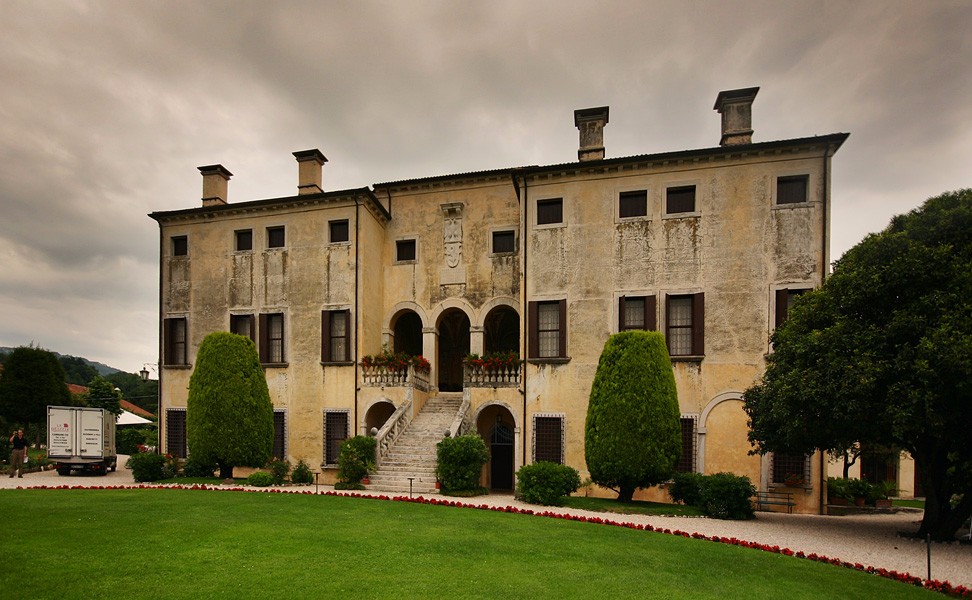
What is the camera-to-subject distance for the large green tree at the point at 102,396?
1785 inches

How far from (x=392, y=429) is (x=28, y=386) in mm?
27792

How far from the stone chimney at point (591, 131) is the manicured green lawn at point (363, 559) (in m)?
15.1

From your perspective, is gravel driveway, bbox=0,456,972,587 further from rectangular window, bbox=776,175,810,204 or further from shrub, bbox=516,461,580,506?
rectangular window, bbox=776,175,810,204

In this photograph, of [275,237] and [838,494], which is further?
[275,237]

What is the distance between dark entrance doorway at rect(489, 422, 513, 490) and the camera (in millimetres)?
24177

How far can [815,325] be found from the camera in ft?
50.9

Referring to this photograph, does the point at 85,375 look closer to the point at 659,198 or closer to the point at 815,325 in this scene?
the point at 659,198

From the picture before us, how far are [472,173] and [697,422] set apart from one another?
13.8 m

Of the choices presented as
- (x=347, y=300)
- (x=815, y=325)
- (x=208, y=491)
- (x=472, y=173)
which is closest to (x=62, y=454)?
(x=208, y=491)

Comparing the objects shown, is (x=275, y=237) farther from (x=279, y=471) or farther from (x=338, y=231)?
(x=279, y=471)

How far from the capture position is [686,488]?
18.3 metres

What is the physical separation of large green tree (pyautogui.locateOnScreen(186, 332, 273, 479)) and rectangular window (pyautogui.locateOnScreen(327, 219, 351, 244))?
5871 millimetres

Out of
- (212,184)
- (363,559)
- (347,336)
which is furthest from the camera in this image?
(212,184)

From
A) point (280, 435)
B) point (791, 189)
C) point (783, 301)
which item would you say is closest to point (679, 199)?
point (791, 189)
